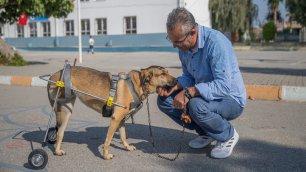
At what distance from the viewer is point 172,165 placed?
531cm

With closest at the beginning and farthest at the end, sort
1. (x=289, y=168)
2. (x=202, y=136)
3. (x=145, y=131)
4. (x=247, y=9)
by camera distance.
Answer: (x=289, y=168)
(x=202, y=136)
(x=145, y=131)
(x=247, y=9)

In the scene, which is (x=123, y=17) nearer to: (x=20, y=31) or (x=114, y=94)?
(x=20, y=31)

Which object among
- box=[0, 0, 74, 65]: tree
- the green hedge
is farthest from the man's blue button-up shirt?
the green hedge

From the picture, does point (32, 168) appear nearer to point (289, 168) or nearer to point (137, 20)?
point (289, 168)

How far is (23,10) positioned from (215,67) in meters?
17.3

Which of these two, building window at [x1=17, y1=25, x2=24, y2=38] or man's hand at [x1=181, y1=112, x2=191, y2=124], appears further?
building window at [x1=17, y1=25, x2=24, y2=38]

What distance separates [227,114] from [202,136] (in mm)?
713

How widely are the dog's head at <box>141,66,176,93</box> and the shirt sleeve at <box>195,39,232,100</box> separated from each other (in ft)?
1.60

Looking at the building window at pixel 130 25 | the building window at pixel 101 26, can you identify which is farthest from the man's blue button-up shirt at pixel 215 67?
the building window at pixel 101 26

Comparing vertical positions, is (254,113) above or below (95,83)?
below

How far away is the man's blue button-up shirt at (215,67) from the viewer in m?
4.97

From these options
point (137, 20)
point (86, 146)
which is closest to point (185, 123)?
point (86, 146)

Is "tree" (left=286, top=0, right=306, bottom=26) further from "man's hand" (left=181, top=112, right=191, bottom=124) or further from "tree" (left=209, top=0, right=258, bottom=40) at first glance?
"man's hand" (left=181, top=112, right=191, bottom=124)

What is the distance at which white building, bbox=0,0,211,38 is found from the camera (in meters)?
44.0
